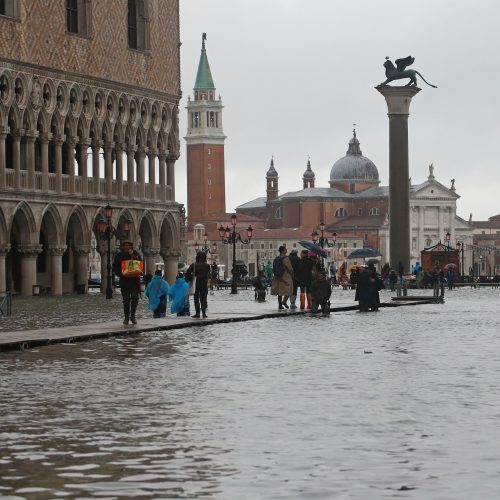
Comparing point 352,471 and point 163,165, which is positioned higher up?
point 163,165

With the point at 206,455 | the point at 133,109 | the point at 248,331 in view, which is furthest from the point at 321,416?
the point at 133,109

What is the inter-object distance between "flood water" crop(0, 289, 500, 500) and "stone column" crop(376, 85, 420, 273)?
55.4 meters

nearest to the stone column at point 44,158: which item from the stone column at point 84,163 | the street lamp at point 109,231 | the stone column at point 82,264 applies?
the street lamp at point 109,231

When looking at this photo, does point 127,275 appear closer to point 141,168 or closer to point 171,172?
point 141,168

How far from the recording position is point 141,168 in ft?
240

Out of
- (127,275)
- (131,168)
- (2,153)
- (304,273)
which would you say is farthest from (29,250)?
(127,275)

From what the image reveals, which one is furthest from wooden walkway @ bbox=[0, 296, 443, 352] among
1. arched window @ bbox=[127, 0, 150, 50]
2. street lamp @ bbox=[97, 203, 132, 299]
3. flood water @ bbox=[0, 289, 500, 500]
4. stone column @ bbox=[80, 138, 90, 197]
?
arched window @ bbox=[127, 0, 150, 50]

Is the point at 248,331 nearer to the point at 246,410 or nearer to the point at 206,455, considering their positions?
the point at 246,410

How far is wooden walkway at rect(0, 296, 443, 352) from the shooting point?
24484 mm

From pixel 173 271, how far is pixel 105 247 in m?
4.44

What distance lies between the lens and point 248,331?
29.5 meters

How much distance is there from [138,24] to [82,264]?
38.1ft

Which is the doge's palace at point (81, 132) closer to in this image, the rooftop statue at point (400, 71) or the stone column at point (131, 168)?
the stone column at point (131, 168)

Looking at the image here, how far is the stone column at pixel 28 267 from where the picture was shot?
204 feet
